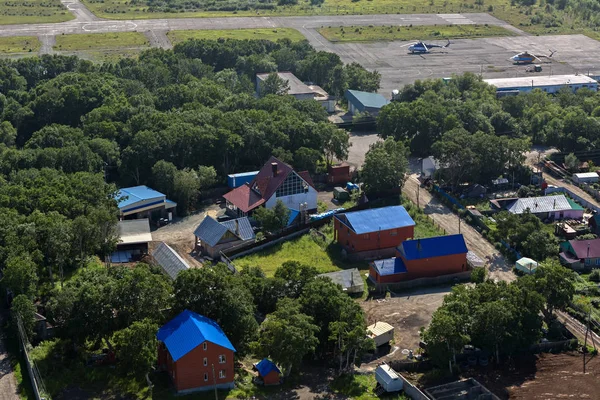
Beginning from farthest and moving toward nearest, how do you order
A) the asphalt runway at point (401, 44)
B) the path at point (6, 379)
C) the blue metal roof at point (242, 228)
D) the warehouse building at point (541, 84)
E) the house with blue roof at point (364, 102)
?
the asphalt runway at point (401, 44), the warehouse building at point (541, 84), the house with blue roof at point (364, 102), the blue metal roof at point (242, 228), the path at point (6, 379)

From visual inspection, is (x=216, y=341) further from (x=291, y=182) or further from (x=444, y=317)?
(x=291, y=182)

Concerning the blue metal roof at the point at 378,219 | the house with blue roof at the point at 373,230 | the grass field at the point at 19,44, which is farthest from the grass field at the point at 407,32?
the house with blue roof at the point at 373,230

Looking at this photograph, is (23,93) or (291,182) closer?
(291,182)

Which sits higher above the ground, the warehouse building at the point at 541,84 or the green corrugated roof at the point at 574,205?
the warehouse building at the point at 541,84

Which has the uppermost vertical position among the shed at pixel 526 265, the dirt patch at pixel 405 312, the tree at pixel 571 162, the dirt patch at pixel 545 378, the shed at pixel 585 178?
the tree at pixel 571 162

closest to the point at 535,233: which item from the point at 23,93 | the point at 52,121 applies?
the point at 52,121

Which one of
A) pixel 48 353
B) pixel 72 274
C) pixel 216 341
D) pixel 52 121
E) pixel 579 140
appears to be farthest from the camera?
pixel 52 121

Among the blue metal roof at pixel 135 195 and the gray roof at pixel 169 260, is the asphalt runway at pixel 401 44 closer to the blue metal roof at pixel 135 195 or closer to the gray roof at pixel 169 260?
the blue metal roof at pixel 135 195

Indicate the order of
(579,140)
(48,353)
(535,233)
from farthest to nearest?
1. (579,140)
2. (535,233)
3. (48,353)
